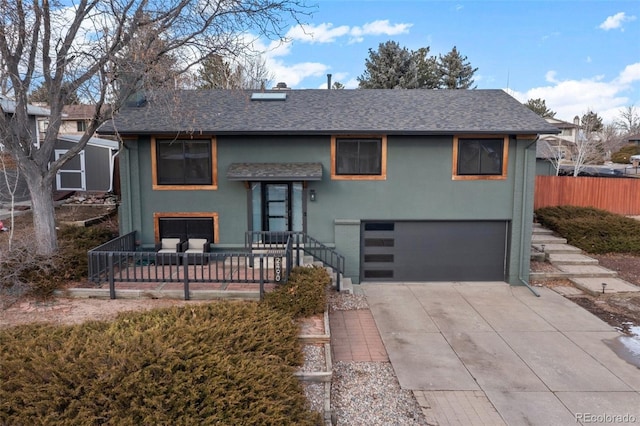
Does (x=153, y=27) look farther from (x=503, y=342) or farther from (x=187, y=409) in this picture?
(x=503, y=342)

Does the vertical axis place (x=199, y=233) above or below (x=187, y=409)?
above

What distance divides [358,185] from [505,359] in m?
6.02

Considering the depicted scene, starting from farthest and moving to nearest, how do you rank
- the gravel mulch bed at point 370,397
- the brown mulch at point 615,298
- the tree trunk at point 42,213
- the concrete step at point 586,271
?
the concrete step at point 586,271 → the brown mulch at point 615,298 → the tree trunk at point 42,213 → the gravel mulch bed at point 370,397

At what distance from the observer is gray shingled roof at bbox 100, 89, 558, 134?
11.3 meters

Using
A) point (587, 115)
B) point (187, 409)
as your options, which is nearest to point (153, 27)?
point (187, 409)

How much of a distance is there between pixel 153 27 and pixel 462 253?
9.94 metres

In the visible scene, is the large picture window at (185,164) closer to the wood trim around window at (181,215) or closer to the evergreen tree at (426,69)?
the wood trim around window at (181,215)

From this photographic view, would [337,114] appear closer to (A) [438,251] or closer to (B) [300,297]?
(A) [438,251]

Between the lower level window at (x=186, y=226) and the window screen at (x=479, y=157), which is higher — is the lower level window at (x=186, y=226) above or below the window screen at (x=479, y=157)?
below

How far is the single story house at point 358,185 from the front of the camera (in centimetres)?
1167

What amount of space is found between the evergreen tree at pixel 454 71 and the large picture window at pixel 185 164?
86.7 feet

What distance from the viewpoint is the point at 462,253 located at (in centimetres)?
1249

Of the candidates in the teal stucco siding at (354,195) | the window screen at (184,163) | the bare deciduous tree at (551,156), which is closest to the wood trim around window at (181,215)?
the teal stucco siding at (354,195)

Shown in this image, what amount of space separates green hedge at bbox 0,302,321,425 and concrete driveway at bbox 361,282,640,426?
2.37m
